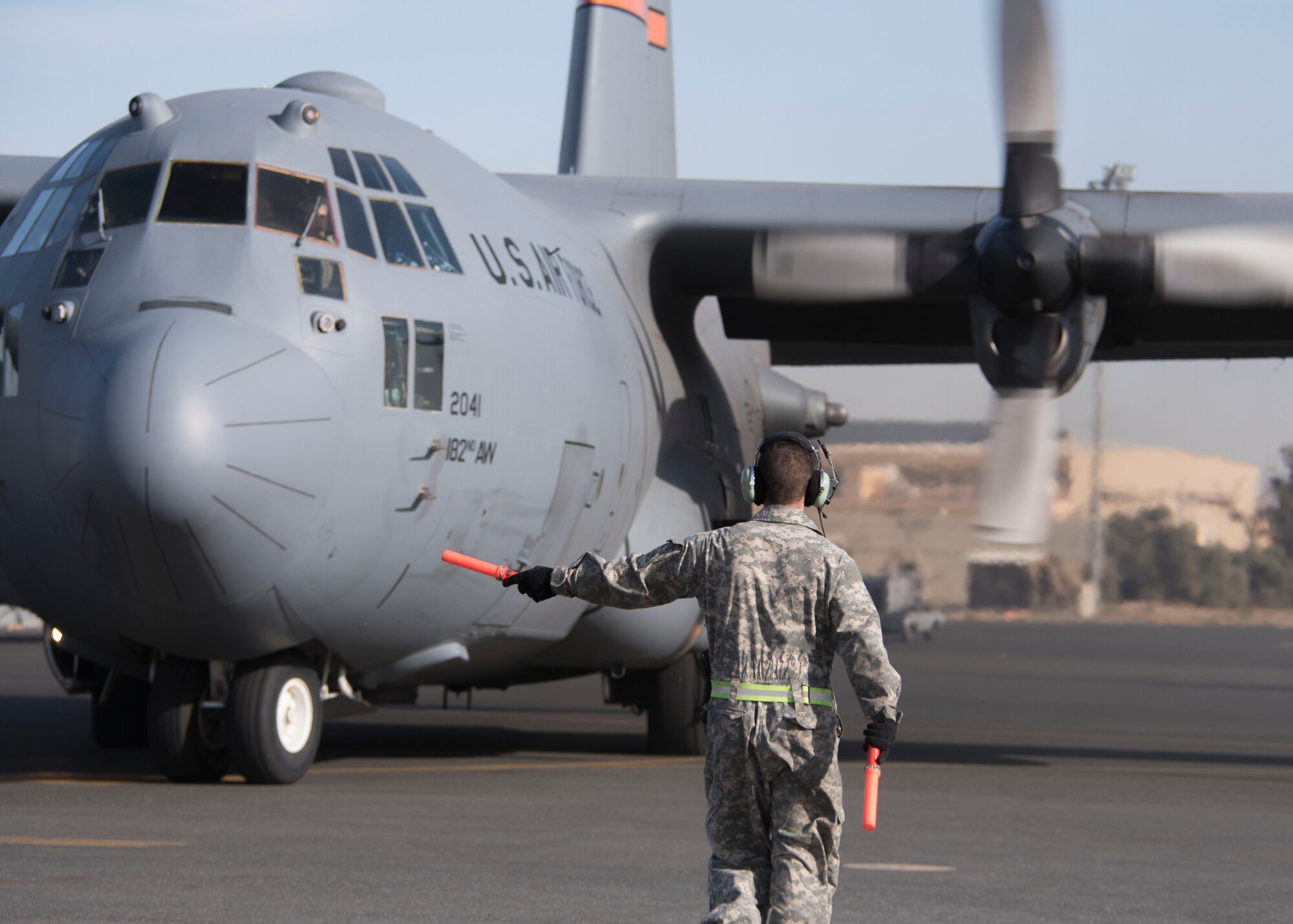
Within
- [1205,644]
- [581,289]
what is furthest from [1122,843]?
[1205,644]

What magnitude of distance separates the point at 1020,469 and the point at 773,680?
9.00 metres

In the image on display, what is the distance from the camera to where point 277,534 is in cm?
952

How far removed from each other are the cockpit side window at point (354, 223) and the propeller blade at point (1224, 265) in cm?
605

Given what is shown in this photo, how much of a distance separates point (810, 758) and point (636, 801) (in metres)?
6.07

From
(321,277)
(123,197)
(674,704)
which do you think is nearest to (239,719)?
(321,277)

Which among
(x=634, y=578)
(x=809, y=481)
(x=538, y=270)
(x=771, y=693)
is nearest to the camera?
(x=771, y=693)

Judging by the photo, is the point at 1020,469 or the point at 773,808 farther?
the point at 1020,469

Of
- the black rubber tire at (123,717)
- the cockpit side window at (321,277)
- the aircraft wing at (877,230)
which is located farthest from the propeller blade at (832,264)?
the black rubber tire at (123,717)

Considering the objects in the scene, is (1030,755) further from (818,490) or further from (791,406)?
(818,490)

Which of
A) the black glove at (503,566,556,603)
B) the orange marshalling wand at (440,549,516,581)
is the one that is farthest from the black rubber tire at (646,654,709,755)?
the black glove at (503,566,556,603)

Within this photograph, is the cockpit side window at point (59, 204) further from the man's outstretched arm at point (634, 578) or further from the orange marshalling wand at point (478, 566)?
the man's outstretched arm at point (634, 578)

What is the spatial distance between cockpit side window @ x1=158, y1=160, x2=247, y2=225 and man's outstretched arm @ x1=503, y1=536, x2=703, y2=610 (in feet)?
18.3

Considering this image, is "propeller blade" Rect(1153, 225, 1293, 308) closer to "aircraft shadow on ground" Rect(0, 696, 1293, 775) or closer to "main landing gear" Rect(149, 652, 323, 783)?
"aircraft shadow on ground" Rect(0, 696, 1293, 775)

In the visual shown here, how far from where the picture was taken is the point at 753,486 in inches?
209
